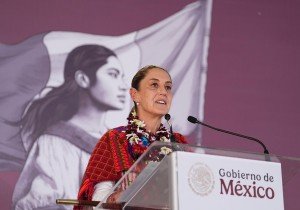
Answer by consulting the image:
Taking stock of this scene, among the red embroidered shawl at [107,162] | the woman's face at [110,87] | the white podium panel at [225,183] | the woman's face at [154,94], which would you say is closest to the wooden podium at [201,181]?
the white podium panel at [225,183]

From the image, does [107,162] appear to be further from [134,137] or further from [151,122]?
[151,122]

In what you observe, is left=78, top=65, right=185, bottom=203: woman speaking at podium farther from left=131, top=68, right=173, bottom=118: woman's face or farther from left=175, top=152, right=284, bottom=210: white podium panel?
left=175, top=152, right=284, bottom=210: white podium panel

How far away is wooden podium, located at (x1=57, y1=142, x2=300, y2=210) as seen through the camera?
6.42 feet

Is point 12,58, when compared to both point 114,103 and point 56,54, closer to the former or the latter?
point 56,54

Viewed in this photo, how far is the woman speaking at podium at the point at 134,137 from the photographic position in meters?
2.83

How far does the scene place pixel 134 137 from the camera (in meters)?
2.93

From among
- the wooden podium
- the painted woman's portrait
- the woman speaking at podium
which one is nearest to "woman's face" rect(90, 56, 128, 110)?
the painted woman's portrait

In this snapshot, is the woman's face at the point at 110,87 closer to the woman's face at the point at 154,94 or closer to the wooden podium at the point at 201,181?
the woman's face at the point at 154,94

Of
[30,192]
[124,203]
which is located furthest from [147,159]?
[30,192]

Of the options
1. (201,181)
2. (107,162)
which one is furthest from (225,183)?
(107,162)

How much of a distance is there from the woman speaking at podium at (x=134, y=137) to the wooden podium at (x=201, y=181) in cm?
68

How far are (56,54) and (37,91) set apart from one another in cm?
24

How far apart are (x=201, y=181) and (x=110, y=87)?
6.21 ft

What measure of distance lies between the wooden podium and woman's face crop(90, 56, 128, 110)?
1.67 meters
